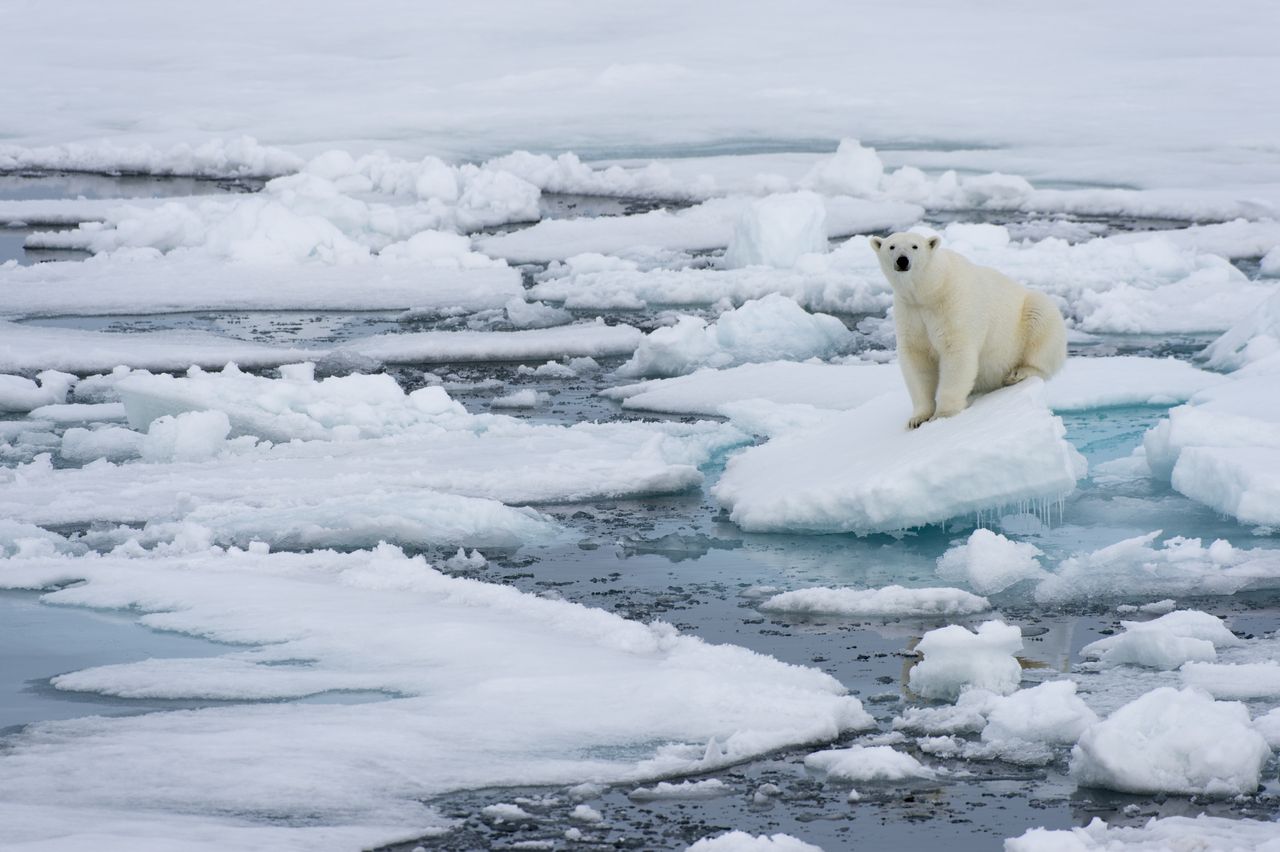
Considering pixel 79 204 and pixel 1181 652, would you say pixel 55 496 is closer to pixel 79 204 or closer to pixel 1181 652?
pixel 1181 652

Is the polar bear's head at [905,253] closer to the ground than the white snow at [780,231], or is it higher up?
higher up

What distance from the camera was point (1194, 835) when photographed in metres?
3.22

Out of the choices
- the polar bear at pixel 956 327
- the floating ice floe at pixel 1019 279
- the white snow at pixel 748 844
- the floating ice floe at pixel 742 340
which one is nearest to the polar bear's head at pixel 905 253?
the polar bear at pixel 956 327

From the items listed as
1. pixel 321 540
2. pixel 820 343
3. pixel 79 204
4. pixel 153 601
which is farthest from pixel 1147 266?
pixel 79 204

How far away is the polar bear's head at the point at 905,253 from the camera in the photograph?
539 centimetres

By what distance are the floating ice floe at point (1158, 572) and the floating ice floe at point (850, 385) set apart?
2061 millimetres

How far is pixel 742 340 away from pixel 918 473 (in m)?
3.87

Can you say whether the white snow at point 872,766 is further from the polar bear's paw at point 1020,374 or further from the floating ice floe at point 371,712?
the polar bear's paw at point 1020,374

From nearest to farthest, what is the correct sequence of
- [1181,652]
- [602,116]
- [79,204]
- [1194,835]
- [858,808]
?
[1194,835], [858,808], [1181,652], [79,204], [602,116]

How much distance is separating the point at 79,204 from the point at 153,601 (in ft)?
38.6

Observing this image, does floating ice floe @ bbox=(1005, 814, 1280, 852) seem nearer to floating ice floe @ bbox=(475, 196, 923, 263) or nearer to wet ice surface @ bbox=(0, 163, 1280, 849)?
wet ice surface @ bbox=(0, 163, 1280, 849)

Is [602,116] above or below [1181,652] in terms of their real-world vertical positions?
above

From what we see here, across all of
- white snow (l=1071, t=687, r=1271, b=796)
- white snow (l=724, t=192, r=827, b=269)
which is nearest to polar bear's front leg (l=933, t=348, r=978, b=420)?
white snow (l=1071, t=687, r=1271, b=796)

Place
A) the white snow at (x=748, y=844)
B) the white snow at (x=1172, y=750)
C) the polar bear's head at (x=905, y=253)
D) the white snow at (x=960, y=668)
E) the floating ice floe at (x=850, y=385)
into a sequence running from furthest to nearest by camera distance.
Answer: the floating ice floe at (x=850, y=385), the polar bear's head at (x=905, y=253), the white snow at (x=960, y=668), the white snow at (x=1172, y=750), the white snow at (x=748, y=844)
